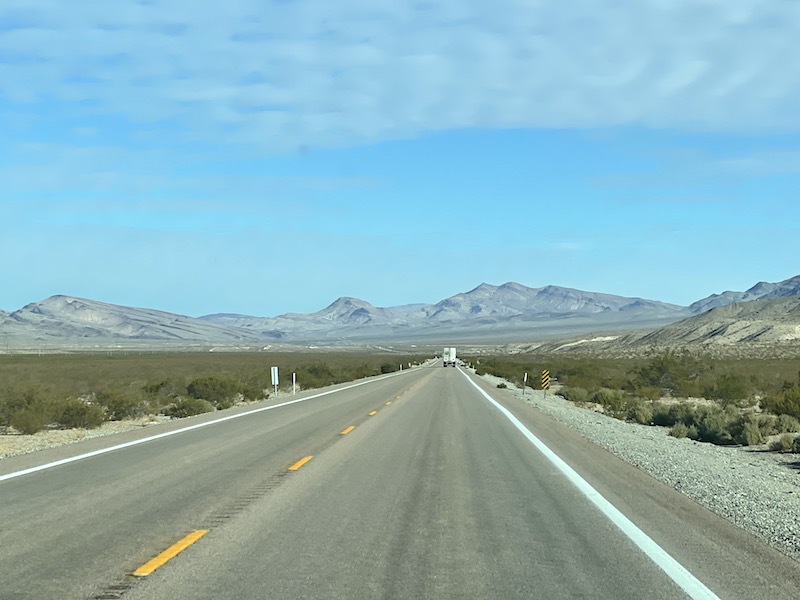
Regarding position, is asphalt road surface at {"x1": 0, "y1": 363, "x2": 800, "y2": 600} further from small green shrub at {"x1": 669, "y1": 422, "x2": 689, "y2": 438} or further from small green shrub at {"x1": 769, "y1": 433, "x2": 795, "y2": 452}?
small green shrub at {"x1": 669, "y1": 422, "x2": 689, "y2": 438}

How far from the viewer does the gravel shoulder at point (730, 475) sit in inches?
407

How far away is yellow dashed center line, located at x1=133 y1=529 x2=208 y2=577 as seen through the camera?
296 inches

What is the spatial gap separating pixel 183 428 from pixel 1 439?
4.23 metres

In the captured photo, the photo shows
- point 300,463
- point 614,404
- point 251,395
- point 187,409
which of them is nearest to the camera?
point 300,463

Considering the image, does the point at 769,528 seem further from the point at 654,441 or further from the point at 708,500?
the point at 654,441

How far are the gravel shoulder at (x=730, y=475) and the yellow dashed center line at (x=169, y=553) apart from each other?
5.55 m

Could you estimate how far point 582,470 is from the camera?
1451cm

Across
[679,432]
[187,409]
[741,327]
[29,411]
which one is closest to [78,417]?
[29,411]

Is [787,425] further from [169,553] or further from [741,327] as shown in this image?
[741,327]

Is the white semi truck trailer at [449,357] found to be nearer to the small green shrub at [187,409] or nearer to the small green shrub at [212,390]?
the small green shrub at [212,390]

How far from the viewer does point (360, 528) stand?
30.8ft

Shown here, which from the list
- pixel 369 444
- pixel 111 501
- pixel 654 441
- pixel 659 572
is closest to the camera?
pixel 659 572

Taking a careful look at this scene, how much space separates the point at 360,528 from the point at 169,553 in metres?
2.04

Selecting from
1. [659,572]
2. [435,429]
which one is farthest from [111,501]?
[435,429]
